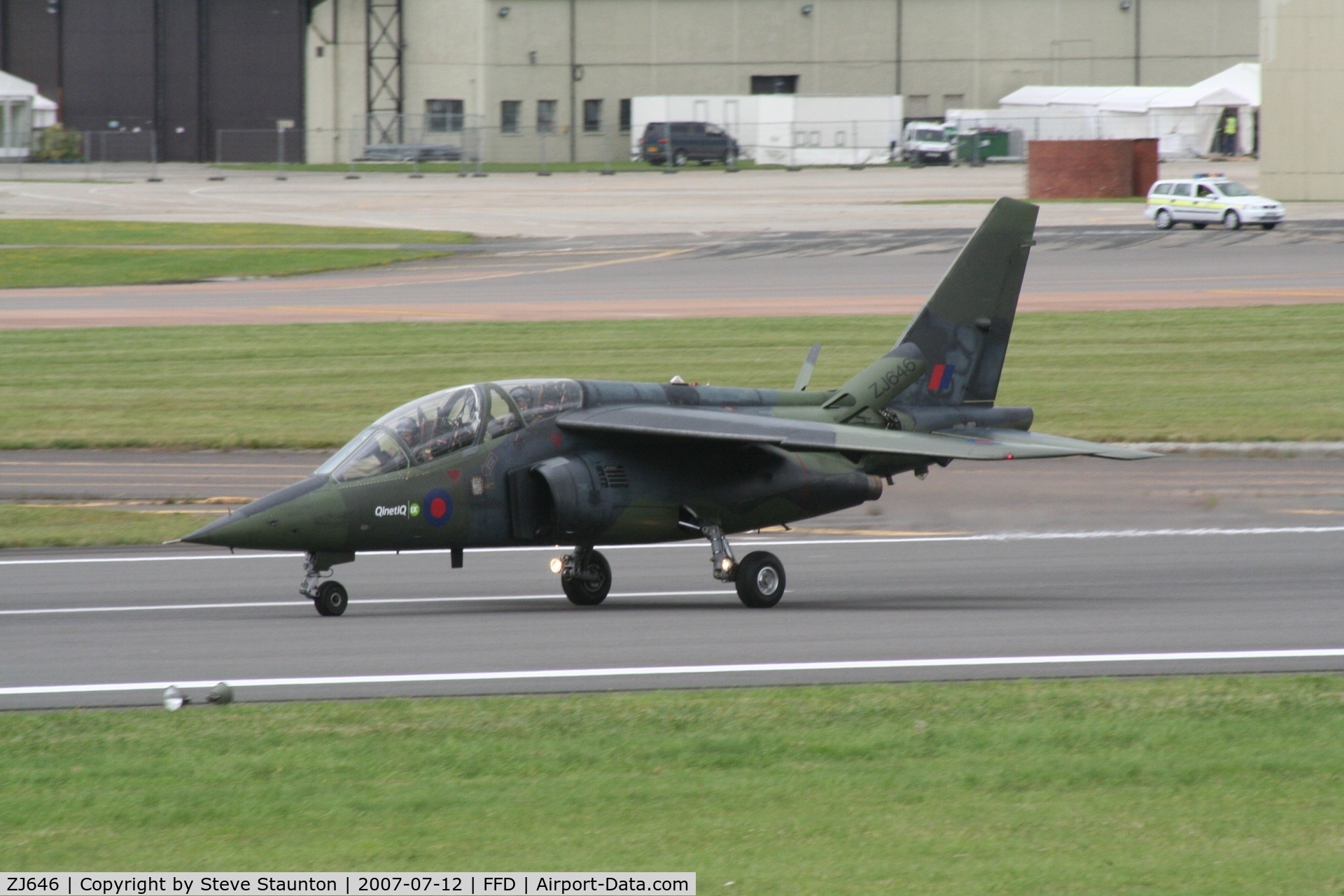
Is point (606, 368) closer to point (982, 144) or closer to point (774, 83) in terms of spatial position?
point (982, 144)

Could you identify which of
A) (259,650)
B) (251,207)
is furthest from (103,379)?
(251,207)

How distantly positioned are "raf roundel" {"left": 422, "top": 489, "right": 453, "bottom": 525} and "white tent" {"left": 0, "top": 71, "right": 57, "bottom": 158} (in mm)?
85533

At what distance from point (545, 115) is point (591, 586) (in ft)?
256

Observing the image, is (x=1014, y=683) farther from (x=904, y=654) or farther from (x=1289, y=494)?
(x=1289, y=494)

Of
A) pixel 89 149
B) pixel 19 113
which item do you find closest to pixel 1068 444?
pixel 89 149

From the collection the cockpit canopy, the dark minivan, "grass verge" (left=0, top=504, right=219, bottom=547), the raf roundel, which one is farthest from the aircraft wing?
the dark minivan

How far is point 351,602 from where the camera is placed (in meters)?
17.1

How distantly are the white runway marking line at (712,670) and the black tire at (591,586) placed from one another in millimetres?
3444

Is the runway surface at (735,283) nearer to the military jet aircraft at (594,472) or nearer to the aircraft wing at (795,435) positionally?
the military jet aircraft at (594,472)

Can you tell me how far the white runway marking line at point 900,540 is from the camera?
19.8 metres

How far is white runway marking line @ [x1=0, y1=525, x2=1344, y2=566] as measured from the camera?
780 inches

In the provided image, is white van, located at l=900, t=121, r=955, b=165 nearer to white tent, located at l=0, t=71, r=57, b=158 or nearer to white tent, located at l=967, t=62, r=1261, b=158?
white tent, located at l=967, t=62, r=1261, b=158

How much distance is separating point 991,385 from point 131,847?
1254cm
